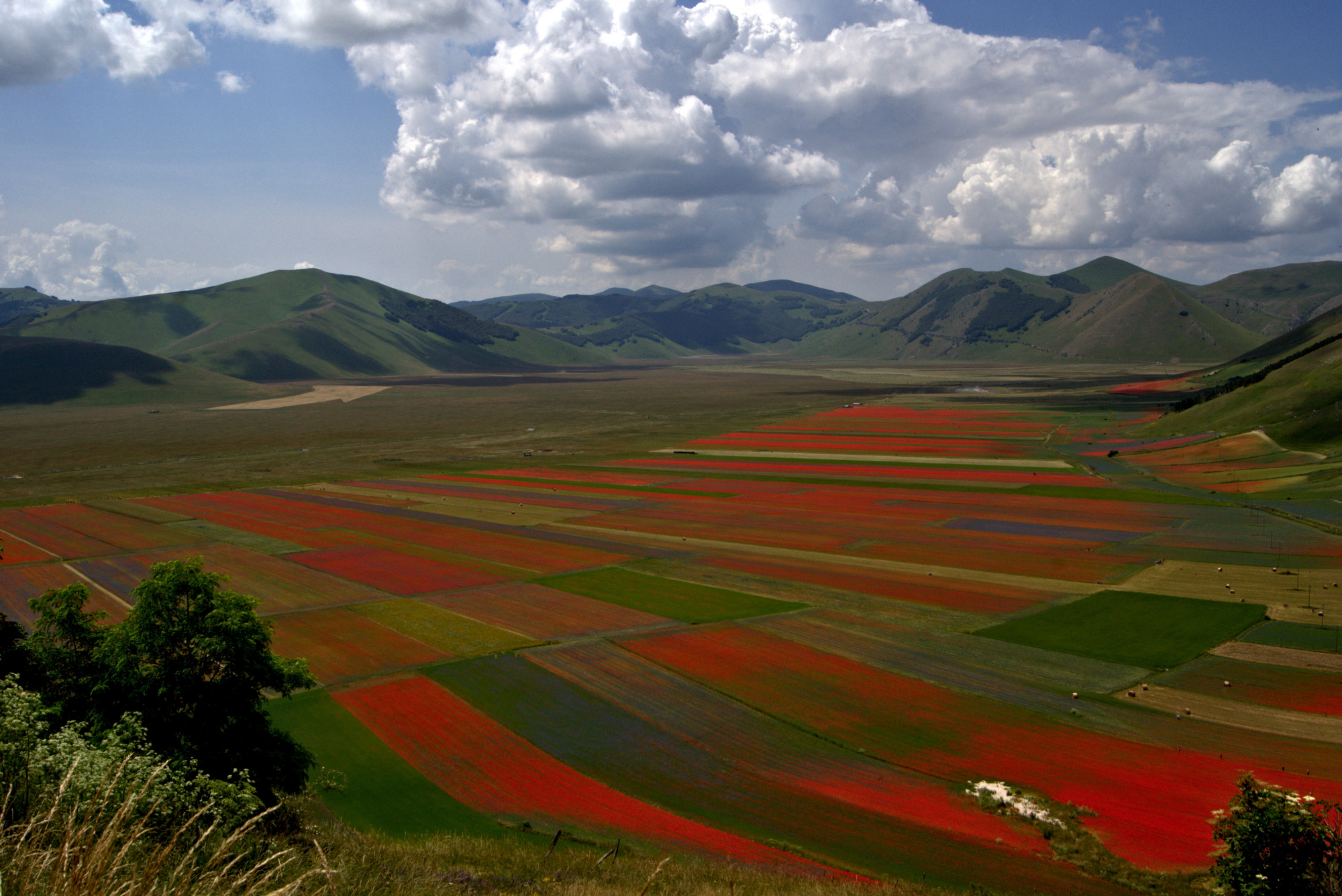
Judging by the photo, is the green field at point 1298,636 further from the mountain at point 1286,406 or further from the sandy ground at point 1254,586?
the mountain at point 1286,406

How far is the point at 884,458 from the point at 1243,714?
8789 centimetres

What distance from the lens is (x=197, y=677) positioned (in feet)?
76.6

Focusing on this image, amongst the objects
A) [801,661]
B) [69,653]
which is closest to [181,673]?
[69,653]

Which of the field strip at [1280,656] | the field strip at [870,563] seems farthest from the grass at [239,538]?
the field strip at [1280,656]

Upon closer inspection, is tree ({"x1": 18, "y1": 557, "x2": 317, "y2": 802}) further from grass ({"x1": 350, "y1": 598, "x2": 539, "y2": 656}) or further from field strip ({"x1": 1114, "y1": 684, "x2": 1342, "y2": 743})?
field strip ({"x1": 1114, "y1": 684, "x2": 1342, "y2": 743})

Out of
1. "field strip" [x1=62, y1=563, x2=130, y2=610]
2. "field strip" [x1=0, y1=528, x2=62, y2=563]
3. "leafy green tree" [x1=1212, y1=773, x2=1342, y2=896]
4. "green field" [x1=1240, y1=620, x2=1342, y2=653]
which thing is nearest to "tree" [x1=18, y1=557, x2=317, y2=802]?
"leafy green tree" [x1=1212, y1=773, x2=1342, y2=896]

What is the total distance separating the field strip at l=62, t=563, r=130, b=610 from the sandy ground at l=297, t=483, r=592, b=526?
31574 mm

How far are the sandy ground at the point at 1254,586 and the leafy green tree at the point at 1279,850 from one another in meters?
31.6

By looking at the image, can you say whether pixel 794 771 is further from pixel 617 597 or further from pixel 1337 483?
pixel 1337 483

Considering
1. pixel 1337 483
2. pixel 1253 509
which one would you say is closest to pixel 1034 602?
pixel 1253 509

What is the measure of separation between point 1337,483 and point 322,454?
477 ft

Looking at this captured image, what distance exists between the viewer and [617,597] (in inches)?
2053

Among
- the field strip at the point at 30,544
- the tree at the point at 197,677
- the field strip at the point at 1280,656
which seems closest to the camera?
the tree at the point at 197,677

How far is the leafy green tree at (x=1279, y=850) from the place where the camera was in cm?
1794
